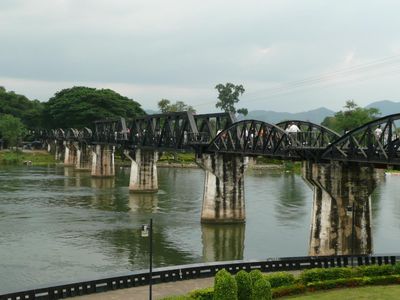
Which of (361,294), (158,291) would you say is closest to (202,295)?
(158,291)

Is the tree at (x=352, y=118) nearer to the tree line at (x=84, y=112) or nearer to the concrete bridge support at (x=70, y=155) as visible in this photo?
the tree line at (x=84, y=112)

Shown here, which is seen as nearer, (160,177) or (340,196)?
(340,196)

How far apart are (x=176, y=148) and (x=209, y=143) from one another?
13375mm

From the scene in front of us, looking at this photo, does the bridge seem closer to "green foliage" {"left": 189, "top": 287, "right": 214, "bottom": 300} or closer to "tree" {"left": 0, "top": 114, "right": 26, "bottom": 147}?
"green foliage" {"left": 189, "top": 287, "right": 214, "bottom": 300}

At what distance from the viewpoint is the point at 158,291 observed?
97.6 feet

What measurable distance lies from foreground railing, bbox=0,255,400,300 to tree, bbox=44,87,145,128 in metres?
132

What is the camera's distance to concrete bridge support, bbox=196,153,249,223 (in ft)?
207

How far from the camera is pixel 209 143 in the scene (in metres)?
63.7

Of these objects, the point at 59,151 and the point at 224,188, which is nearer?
the point at 224,188

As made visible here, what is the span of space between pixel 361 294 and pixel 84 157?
124m

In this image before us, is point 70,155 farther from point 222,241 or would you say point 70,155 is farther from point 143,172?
point 222,241

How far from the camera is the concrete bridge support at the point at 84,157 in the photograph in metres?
144

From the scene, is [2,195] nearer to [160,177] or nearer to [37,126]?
[160,177]

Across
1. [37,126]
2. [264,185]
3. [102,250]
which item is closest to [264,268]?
[102,250]
